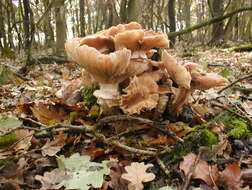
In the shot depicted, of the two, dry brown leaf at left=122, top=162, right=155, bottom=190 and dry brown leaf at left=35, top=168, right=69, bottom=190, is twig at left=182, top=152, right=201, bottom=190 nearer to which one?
dry brown leaf at left=122, top=162, right=155, bottom=190

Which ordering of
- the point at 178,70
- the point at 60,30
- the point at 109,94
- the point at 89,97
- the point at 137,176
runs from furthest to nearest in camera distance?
the point at 60,30, the point at 89,97, the point at 109,94, the point at 178,70, the point at 137,176

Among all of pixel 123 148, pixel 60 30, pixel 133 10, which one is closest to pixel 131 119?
pixel 123 148

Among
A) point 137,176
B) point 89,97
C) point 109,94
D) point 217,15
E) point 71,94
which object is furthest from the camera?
point 217,15

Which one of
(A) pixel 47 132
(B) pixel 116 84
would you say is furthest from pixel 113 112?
(A) pixel 47 132

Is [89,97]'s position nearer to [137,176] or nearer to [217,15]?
[137,176]

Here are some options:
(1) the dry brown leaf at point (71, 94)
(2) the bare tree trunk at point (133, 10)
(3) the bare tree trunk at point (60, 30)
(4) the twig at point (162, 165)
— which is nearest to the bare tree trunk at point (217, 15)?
(2) the bare tree trunk at point (133, 10)

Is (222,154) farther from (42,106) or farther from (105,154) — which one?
(42,106)

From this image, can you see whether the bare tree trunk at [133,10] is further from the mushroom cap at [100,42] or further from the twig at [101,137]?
the twig at [101,137]
